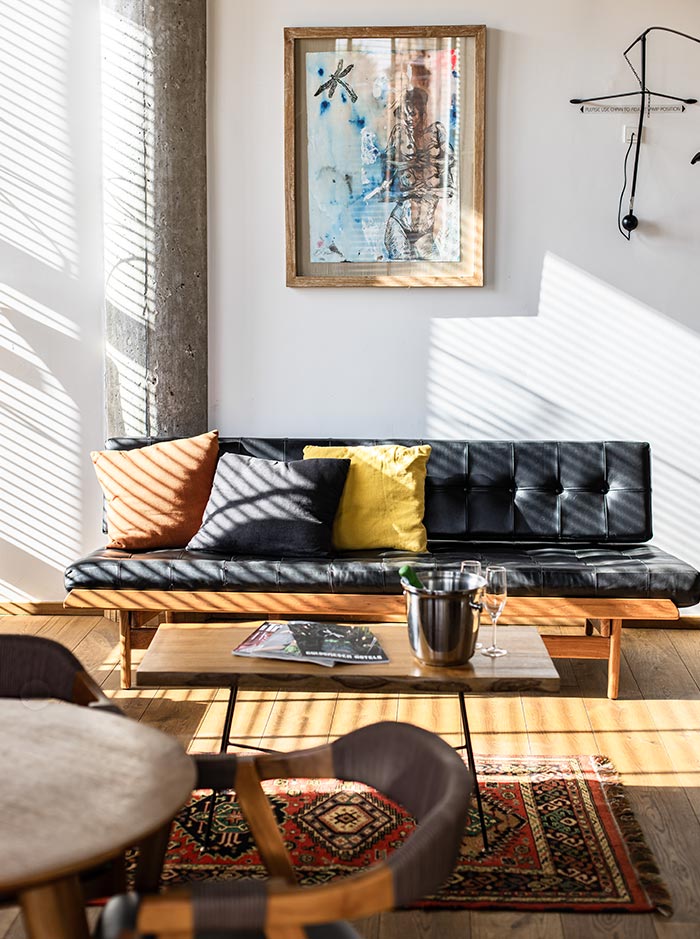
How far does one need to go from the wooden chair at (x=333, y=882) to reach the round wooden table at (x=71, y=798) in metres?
0.09

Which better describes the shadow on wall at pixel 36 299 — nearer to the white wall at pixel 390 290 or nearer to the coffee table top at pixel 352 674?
the white wall at pixel 390 290

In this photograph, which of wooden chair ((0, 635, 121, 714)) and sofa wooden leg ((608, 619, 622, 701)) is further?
sofa wooden leg ((608, 619, 622, 701))

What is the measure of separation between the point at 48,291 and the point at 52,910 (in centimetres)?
356

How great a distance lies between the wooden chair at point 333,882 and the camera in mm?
1270

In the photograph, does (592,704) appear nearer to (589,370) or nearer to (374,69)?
(589,370)

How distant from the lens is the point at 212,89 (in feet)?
14.6

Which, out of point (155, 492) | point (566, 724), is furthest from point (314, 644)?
point (155, 492)

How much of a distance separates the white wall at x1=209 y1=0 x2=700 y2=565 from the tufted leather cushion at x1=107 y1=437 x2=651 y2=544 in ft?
0.98

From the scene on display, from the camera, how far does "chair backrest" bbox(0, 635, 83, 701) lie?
2070mm

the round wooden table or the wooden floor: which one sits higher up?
the round wooden table

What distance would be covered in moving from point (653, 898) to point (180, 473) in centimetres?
240

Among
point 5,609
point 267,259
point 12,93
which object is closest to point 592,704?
point 267,259

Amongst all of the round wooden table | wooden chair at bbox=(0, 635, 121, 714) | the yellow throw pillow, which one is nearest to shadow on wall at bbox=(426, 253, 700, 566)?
the yellow throw pillow

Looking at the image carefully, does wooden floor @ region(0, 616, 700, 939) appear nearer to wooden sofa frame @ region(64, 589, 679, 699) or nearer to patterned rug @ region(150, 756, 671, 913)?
patterned rug @ region(150, 756, 671, 913)
